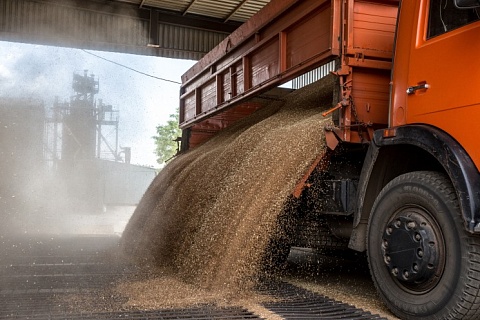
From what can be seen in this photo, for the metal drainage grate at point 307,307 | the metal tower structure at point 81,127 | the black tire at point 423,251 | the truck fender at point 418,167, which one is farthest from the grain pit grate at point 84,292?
the metal tower structure at point 81,127

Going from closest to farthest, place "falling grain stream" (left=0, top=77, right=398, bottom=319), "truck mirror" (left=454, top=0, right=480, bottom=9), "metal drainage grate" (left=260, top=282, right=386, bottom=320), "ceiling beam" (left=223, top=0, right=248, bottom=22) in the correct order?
"truck mirror" (left=454, top=0, right=480, bottom=9) → "metal drainage grate" (left=260, top=282, right=386, bottom=320) → "falling grain stream" (left=0, top=77, right=398, bottom=319) → "ceiling beam" (left=223, top=0, right=248, bottom=22)

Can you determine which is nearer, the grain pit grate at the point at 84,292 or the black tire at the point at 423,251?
the black tire at the point at 423,251

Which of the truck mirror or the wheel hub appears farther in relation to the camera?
the wheel hub

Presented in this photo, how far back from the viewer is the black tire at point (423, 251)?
2.89m

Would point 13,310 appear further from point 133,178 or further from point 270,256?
point 133,178

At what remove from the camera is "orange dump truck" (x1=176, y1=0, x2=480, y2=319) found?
116 inches

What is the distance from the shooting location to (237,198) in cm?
466

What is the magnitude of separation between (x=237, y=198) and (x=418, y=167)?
1.61 m

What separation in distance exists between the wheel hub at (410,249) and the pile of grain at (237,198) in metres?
0.97

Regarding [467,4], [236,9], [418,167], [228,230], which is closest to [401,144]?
[418,167]

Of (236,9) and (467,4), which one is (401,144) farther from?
(236,9)

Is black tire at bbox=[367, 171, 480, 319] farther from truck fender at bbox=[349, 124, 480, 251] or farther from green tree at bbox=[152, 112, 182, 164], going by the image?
green tree at bbox=[152, 112, 182, 164]

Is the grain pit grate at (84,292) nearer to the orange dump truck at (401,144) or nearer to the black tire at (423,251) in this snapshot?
the black tire at (423,251)

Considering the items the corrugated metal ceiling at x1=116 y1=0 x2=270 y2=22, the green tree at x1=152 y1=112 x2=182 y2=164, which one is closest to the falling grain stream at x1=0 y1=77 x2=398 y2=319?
the corrugated metal ceiling at x1=116 y1=0 x2=270 y2=22
